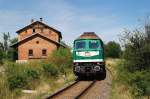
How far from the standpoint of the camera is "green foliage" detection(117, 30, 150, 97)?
15.8 meters

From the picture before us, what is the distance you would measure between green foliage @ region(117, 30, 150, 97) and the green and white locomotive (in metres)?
5.53

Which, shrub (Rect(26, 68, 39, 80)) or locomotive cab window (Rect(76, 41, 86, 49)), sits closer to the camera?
shrub (Rect(26, 68, 39, 80))

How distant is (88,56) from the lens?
1052 inches

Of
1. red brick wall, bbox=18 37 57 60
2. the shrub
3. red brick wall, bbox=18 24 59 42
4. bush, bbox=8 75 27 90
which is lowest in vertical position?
bush, bbox=8 75 27 90

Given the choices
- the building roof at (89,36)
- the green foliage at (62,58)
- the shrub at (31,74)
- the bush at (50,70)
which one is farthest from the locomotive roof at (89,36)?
the green foliage at (62,58)

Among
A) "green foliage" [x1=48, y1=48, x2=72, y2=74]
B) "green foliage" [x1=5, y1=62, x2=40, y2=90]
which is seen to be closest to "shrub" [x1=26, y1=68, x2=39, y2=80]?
"green foliage" [x1=5, y1=62, x2=40, y2=90]

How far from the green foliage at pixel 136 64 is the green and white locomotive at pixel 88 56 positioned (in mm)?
5527

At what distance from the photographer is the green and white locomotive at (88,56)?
2658 cm

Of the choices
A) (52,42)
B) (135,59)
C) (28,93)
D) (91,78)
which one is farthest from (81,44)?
(52,42)

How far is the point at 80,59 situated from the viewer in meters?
26.8

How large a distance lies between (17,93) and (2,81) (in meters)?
1.16

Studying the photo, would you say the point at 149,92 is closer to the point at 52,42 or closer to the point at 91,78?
the point at 91,78

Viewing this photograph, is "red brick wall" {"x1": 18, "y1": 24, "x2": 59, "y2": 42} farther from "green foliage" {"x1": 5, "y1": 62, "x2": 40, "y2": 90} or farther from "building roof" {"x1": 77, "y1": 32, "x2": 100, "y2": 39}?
"green foliage" {"x1": 5, "y1": 62, "x2": 40, "y2": 90}

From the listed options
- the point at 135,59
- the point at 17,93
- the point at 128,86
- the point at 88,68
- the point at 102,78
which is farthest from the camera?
the point at 102,78
